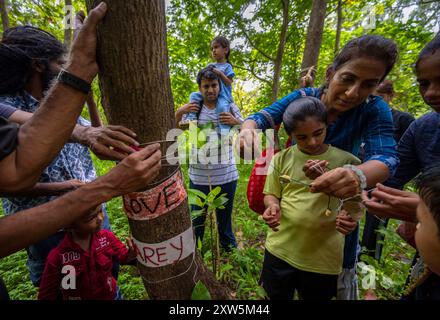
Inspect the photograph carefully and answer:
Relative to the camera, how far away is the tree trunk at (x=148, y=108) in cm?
85

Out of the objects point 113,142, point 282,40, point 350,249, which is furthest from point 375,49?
point 282,40

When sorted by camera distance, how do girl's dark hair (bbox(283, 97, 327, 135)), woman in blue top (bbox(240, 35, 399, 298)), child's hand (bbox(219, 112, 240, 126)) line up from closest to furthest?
1. woman in blue top (bbox(240, 35, 399, 298))
2. girl's dark hair (bbox(283, 97, 327, 135))
3. child's hand (bbox(219, 112, 240, 126))

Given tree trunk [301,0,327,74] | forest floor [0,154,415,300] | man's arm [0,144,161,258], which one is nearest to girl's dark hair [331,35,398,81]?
man's arm [0,144,161,258]

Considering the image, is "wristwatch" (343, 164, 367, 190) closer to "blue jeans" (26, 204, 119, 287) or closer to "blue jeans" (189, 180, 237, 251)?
"blue jeans" (189, 180, 237, 251)

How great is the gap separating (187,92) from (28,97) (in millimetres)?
5047

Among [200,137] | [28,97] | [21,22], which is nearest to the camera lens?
[28,97]

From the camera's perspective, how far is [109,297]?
1539mm

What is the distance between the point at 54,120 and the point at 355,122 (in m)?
1.47

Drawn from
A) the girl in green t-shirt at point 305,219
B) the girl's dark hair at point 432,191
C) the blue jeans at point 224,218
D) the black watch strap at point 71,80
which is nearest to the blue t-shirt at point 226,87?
the blue jeans at point 224,218

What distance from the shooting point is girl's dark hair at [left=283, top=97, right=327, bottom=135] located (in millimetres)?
1298

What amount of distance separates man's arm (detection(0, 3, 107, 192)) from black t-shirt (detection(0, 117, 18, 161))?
2 cm

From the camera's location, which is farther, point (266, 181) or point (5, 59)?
point (266, 181)
